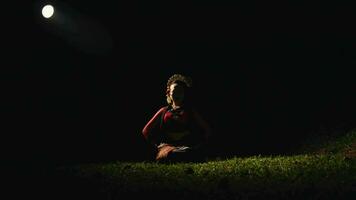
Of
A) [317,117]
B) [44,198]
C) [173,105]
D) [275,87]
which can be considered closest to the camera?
[44,198]

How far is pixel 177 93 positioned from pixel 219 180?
3773 mm

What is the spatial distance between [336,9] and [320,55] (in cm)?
165

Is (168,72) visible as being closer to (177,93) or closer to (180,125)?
(177,93)

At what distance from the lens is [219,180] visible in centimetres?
873

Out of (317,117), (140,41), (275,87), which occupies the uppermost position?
(140,41)

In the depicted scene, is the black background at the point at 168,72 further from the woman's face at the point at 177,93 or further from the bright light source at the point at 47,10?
the woman's face at the point at 177,93

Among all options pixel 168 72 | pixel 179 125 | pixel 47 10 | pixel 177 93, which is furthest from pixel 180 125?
pixel 168 72

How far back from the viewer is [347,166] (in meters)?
9.55

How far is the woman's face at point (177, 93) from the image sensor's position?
12.2 meters

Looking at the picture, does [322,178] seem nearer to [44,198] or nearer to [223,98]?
[44,198]

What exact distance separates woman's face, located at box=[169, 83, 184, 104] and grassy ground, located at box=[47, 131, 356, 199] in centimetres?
157

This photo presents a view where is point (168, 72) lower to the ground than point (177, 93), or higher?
higher

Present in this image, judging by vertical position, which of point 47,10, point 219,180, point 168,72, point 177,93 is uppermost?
point 47,10

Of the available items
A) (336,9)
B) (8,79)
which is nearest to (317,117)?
(336,9)
